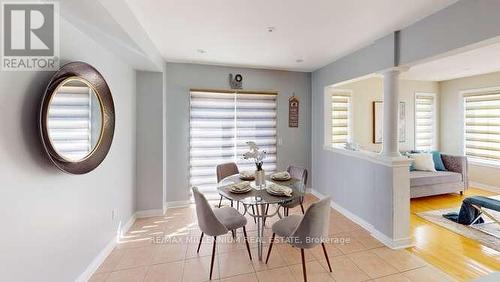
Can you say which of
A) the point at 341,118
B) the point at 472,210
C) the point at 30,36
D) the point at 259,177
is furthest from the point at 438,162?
the point at 30,36

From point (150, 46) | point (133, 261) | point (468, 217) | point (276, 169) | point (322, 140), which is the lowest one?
point (133, 261)

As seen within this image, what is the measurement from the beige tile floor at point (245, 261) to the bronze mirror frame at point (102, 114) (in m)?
1.13

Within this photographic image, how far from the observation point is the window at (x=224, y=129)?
390cm

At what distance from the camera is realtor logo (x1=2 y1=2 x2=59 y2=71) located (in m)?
1.28

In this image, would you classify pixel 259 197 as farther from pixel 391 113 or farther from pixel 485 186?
pixel 485 186

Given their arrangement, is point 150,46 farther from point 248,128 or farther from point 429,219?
point 429,219

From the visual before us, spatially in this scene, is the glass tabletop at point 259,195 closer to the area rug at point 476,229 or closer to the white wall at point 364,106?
the area rug at point 476,229

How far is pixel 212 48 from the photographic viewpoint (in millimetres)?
3086

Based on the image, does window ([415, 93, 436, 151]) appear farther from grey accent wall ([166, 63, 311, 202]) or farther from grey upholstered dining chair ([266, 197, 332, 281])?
grey upholstered dining chair ([266, 197, 332, 281])

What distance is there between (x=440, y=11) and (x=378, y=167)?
1.75m

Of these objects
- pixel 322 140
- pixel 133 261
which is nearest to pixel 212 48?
pixel 322 140

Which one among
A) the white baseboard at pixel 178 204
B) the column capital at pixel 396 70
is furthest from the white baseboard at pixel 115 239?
the column capital at pixel 396 70

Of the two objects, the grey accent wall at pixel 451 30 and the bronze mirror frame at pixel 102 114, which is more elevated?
the grey accent wall at pixel 451 30

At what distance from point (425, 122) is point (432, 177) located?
7.22ft
